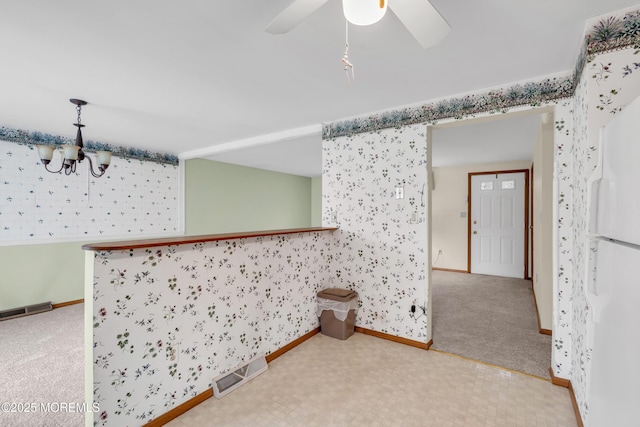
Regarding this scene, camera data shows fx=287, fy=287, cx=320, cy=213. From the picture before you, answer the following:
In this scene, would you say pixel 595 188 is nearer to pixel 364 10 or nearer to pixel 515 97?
pixel 364 10

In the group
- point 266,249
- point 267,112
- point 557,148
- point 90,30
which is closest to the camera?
point 90,30

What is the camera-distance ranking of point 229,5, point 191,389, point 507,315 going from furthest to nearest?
1. point 507,315
2. point 191,389
3. point 229,5

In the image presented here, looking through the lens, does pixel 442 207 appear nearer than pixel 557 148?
No

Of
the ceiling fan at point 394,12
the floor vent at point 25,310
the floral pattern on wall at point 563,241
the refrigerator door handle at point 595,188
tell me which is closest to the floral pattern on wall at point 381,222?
the floral pattern on wall at point 563,241

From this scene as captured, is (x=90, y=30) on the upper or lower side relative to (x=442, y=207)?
upper

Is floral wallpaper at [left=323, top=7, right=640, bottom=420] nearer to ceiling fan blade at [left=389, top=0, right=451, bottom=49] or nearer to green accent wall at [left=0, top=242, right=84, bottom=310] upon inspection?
ceiling fan blade at [left=389, top=0, right=451, bottom=49]

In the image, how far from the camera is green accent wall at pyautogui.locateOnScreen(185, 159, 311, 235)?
17.1 feet

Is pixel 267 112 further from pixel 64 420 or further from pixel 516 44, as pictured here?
pixel 64 420

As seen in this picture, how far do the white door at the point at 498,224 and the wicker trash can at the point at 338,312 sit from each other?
12.4 ft

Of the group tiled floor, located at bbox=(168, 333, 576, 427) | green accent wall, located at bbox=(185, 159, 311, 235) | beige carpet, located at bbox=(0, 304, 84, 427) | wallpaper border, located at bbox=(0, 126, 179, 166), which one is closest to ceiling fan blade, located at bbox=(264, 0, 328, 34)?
tiled floor, located at bbox=(168, 333, 576, 427)

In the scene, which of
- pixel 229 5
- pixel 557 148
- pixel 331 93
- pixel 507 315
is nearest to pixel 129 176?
pixel 331 93

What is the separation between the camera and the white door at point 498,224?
5.18m

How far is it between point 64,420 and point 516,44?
3.54 meters

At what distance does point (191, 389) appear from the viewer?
1845 millimetres
